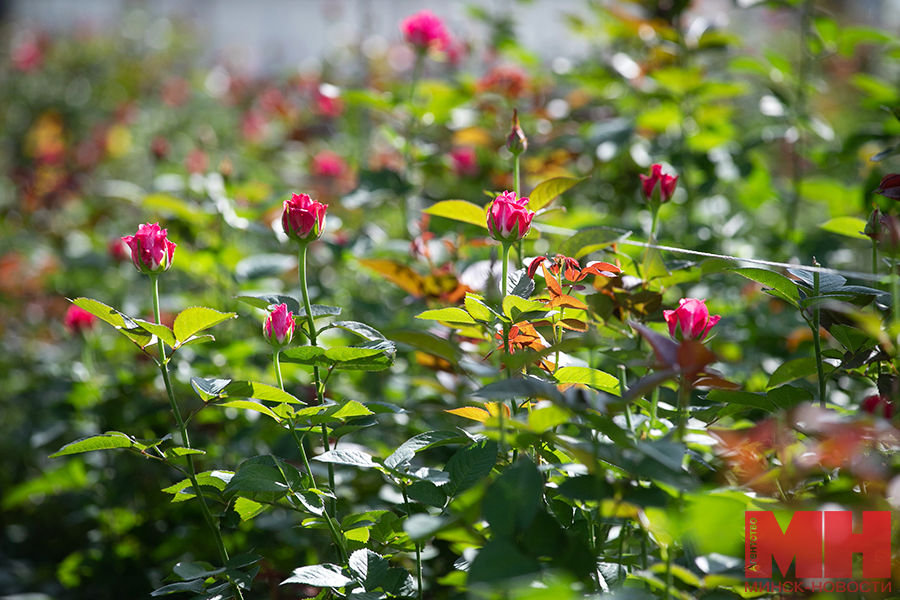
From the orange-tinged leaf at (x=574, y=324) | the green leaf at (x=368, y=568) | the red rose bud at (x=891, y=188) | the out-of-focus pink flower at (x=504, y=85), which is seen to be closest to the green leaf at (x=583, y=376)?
the orange-tinged leaf at (x=574, y=324)

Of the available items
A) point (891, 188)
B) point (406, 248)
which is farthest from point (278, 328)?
point (891, 188)

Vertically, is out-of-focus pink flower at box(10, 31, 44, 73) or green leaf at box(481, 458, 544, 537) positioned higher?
out-of-focus pink flower at box(10, 31, 44, 73)

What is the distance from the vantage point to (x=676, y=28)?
162 centimetres

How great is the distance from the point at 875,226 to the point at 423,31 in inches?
40.5

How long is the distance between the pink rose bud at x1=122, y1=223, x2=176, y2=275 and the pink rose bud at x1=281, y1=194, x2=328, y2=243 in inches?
5.3

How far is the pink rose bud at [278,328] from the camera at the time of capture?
2.29ft

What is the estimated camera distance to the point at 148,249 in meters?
0.72

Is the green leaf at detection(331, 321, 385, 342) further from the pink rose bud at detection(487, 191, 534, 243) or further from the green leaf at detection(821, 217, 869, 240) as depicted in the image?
the green leaf at detection(821, 217, 869, 240)

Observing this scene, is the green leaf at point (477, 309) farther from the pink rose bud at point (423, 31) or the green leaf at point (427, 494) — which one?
the pink rose bud at point (423, 31)

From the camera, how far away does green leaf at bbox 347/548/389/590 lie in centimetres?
65

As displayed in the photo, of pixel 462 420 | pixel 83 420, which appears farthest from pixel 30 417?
pixel 462 420

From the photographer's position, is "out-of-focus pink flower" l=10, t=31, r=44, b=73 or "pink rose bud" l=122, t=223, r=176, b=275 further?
"out-of-focus pink flower" l=10, t=31, r=44, b=73

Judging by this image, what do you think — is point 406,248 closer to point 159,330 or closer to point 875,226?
point 159,330

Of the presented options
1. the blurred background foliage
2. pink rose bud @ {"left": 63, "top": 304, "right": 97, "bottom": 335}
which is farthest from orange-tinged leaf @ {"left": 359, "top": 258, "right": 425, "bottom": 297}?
pink rose bud @ {"left": 63, "top": 304, "right": 97, "bottom": 335}
